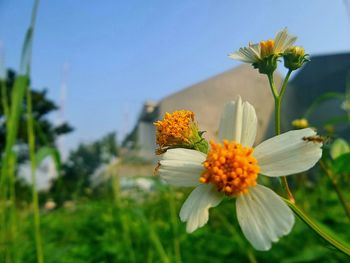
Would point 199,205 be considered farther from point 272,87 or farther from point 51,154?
point 51,154

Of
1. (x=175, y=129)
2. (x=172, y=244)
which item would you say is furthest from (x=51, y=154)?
(x=175, y=129)

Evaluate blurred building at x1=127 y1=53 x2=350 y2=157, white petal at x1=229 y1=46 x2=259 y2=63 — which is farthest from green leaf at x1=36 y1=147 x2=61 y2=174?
white petal at x1=229 y1=46 x2=259 y2=63

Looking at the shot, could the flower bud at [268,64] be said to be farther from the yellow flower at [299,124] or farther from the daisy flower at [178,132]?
the yellow flower at [299,124]

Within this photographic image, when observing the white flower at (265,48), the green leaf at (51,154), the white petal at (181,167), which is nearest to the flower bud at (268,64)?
the white flower at (265,48)

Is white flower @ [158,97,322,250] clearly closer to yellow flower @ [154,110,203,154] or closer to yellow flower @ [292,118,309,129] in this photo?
yellow flower @ [154,110,203,154]

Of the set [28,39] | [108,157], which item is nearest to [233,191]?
[28,39]

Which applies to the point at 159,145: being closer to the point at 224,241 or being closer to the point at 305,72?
the point at 305,72
